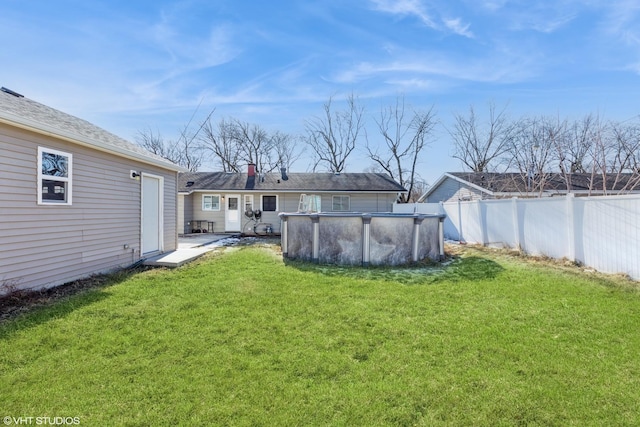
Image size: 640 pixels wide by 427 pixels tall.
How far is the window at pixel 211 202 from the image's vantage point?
1717 centimetres

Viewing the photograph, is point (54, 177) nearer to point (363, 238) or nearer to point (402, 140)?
point (363, 238)

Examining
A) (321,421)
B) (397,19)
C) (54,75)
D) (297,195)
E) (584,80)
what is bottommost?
(321,421)

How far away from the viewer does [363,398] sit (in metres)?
2.51

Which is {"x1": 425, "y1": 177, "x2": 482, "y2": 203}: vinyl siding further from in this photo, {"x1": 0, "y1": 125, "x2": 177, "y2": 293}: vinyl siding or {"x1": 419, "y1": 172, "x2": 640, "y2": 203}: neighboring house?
{"x1": 0, "y1": 125, "x2": 177, "y2": 293}: vinyl siding

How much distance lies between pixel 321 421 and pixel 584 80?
1670 cm

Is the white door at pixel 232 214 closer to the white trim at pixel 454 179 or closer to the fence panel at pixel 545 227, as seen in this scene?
the white trim at pixel 454 179

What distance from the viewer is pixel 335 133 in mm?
29062

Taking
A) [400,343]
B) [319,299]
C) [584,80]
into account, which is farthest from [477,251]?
[584,80]

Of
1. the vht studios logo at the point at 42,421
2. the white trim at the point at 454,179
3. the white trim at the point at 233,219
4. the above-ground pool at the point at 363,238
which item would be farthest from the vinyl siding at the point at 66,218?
the white trim at the point at 454,179

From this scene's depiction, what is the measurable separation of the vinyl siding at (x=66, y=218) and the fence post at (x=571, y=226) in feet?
31.9

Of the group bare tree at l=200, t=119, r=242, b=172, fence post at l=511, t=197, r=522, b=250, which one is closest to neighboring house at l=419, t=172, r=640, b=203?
fence post at l=511, t=197, r=522, b=250

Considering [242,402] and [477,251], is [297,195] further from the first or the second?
[242,402]

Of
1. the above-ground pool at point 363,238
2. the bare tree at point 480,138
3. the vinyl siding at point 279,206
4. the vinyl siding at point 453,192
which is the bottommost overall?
the above-ground pool at point 363,238

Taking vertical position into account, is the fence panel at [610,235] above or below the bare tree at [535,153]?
below
